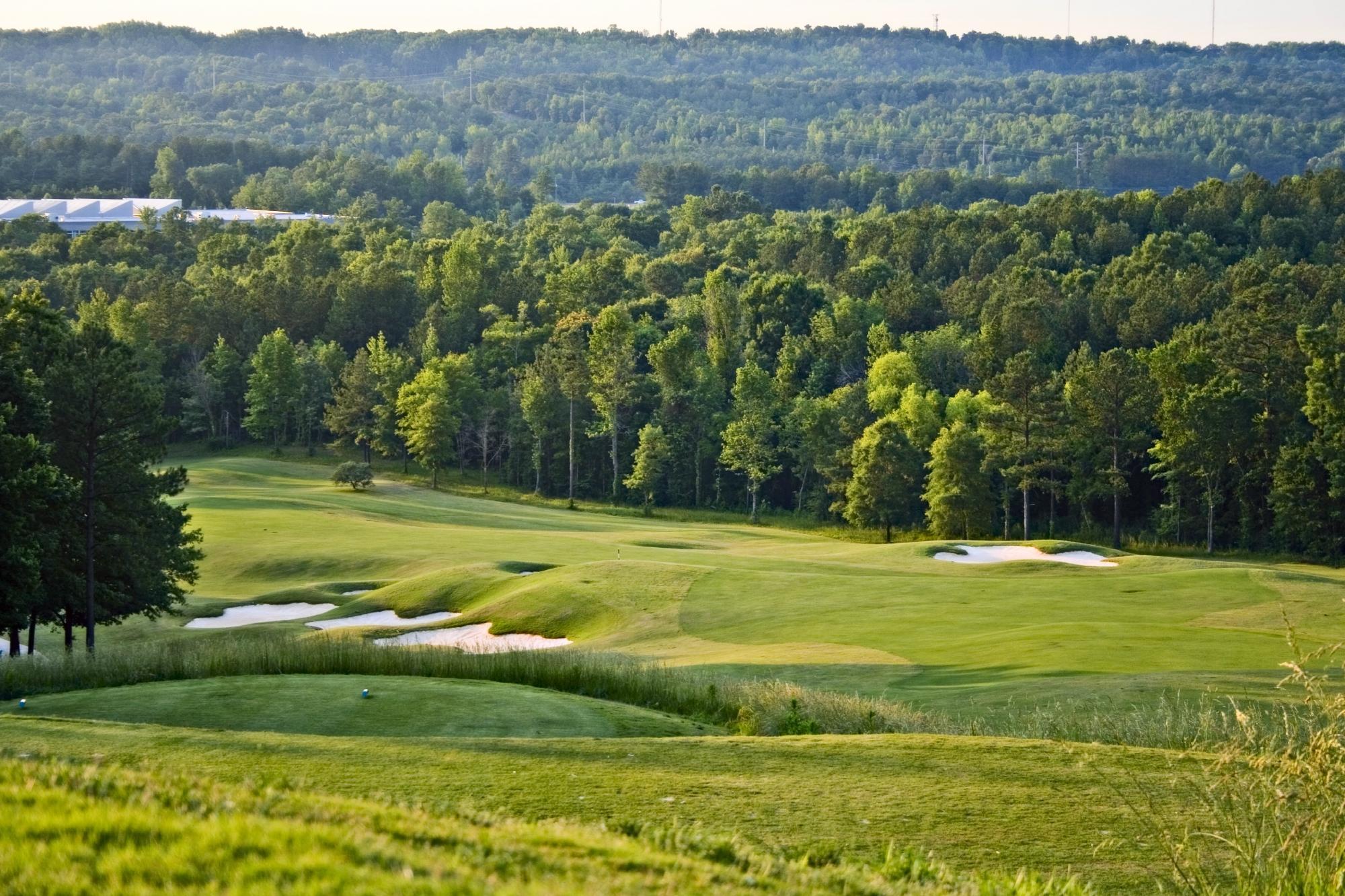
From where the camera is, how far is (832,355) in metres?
102

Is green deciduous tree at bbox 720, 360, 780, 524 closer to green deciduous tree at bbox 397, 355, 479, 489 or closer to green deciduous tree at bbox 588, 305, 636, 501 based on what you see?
green deciduous tree at bbox 588, 305, 636, 501

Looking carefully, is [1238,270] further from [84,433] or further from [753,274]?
[84,433]

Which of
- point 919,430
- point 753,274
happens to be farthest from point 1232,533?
point 753,274

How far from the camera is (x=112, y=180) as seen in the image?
653 feet

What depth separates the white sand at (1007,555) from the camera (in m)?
47.2

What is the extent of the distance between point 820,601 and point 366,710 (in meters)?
17.8

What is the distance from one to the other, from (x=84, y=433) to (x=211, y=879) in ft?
93.3

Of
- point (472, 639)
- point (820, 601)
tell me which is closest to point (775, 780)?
point (820, 601)

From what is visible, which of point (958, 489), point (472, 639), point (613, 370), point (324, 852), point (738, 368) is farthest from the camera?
point (738, 368)

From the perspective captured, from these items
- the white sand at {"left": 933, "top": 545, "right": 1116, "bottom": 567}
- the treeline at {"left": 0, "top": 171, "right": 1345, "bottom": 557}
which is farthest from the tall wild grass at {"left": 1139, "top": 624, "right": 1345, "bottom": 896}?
the treeline at {"left": 0, "top": 171, "right": 1345, "bottom": 557}

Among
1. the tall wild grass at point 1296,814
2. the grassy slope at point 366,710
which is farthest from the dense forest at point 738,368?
the tall wild grass at point 1296,814

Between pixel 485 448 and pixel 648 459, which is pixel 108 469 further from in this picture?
pixel 485 448

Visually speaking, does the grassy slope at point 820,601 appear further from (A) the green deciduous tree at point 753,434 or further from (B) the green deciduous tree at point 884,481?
(A) the green deciduous tree at point 753,434

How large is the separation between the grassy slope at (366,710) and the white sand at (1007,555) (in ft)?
94.4
